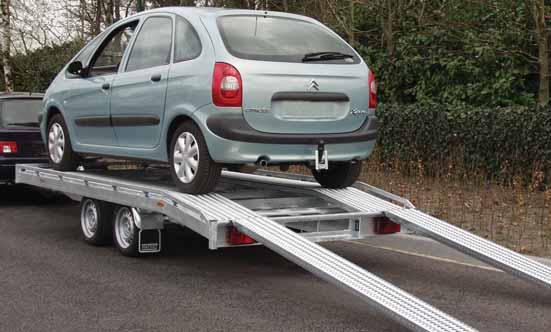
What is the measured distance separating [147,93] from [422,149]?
6667 mm

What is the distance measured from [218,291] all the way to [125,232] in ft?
5.43

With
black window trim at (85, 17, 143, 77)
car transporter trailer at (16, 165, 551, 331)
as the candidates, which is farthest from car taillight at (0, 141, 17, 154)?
black window trim at (85, 17, 143, 77)

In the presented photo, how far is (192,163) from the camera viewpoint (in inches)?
258

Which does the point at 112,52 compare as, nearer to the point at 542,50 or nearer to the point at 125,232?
the point at 125,232

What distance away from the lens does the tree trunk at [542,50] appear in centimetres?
1170

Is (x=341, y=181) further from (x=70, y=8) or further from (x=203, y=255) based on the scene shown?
(x=70, y=8)

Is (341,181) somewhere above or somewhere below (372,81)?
below

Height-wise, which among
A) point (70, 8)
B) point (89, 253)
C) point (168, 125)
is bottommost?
point (89, 253)

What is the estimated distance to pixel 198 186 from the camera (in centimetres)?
648

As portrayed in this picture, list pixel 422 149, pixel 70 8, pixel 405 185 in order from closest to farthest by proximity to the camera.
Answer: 1. pixel 405 185
2. pixel 422 149
3. pixel 70 8

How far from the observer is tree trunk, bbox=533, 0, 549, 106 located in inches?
460

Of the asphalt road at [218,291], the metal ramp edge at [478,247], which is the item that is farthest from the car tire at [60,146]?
the metal ramp edge at [478,247]

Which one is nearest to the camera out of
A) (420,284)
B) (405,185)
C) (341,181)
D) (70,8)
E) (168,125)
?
(420,284)

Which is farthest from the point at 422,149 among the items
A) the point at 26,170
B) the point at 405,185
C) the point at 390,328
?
the point at 390,328
